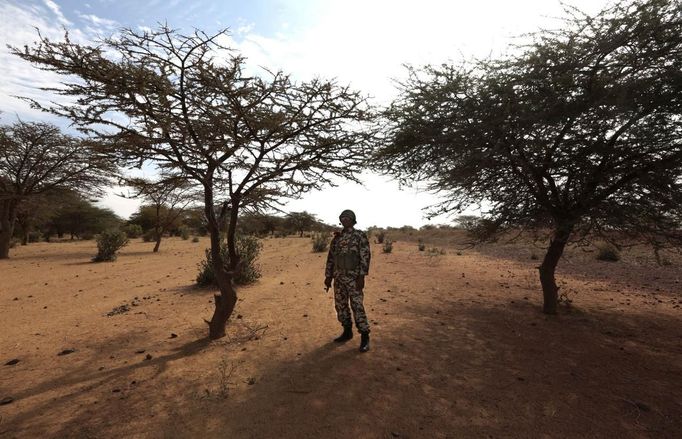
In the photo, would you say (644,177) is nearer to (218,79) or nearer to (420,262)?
(218,79)

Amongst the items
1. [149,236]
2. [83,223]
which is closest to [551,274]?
[149,236]

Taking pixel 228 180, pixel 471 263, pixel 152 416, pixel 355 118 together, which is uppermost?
pixel 355 118

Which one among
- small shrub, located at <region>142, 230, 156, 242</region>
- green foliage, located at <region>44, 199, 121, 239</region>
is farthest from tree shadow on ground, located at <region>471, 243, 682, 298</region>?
green foliage, located at <region>44, 199, 121, 239</region>

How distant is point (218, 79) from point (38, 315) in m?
6.79

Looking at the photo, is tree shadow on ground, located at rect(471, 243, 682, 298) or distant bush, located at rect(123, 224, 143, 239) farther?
distant bush, located at rect(123, 224, 143, 239)

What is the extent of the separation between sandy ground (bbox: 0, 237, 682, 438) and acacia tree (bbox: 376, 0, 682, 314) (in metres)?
2.05

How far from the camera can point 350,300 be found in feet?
18.4

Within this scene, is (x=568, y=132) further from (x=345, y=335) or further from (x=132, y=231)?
(x=132, y=231)

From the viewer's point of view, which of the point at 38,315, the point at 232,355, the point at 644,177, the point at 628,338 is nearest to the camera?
the point at 232,355

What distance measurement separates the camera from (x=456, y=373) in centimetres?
496

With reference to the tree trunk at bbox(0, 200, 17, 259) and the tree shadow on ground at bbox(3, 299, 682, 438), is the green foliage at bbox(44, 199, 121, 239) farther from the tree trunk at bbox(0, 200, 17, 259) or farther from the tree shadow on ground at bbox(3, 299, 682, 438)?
the tree shadow on ground at bbox(3, 299, 682, 438)

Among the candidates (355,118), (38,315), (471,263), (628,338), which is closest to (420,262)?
(471,263)

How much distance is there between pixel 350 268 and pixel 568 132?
13.9 feet

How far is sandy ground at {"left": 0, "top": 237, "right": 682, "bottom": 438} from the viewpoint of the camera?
373 centimetres
